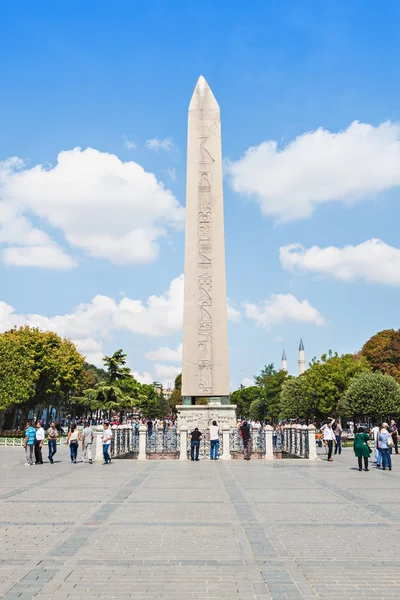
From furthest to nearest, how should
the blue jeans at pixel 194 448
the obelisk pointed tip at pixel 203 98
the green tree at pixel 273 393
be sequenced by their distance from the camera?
the green tree at pixel 273 393 < the obelisk pointed tip at pixel 203 98 < the blue jeans at pixel 194 448

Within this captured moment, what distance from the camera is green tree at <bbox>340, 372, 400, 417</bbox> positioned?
3891cm

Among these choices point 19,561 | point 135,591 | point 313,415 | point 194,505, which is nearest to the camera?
point 135,591

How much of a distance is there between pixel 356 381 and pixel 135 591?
37.7 m

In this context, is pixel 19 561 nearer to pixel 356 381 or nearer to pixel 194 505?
pixel 194 505

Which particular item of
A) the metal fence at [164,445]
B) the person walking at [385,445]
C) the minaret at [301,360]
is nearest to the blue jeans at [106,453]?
the metal fence at [164,445]

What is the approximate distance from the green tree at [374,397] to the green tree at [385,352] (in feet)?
53.4

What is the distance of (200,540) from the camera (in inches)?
266

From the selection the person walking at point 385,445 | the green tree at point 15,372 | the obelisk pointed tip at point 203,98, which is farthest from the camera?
the green tree at point 15,372

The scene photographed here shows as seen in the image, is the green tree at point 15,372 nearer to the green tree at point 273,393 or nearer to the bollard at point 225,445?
the bollard at point 225,445

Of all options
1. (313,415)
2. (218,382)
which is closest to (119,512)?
(218,382)

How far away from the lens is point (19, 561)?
5785 mm

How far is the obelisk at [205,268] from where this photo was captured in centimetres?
2195

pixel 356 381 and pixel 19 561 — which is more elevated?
pixel 356 381

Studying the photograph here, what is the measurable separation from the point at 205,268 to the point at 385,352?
40756 mm
